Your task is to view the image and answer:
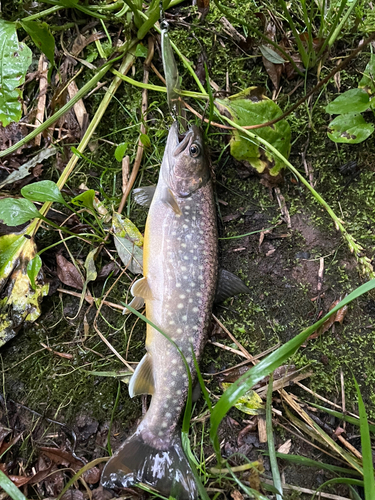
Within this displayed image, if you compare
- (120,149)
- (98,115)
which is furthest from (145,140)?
(98,115)

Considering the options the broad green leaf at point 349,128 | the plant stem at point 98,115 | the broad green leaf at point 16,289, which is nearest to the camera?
the broad green leaf at point 349,128

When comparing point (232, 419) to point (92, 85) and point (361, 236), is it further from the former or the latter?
point (92, 85)

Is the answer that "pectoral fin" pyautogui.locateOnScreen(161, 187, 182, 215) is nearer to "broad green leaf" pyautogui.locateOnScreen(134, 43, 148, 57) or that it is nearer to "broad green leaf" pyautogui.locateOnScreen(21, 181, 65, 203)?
"broad green leaf" pyautogui.locateOnScreen(21, 181, 65, 203)

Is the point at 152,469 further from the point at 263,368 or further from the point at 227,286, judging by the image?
the point at 227,286

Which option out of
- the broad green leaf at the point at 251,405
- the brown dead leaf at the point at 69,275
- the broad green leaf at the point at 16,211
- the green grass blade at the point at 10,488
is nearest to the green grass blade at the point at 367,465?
the broad green leaf at the point at 251,405

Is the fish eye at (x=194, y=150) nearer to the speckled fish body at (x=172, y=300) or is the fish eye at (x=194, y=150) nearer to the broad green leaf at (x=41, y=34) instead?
the speckled fish body at (x=172, y=300)

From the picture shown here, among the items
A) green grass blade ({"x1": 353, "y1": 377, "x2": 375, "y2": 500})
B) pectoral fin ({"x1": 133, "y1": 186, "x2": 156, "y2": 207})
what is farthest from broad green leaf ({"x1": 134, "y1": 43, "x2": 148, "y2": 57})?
→ green grass blade ({"x1": 353, "y1": 377, "x2": 375, "y2": 500})

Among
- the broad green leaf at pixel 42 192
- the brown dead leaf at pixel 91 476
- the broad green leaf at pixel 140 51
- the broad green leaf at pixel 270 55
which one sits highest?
the broad green leaf at pixel 140 51
